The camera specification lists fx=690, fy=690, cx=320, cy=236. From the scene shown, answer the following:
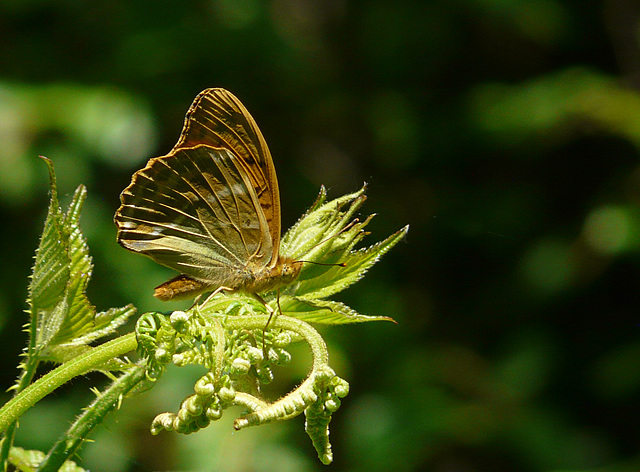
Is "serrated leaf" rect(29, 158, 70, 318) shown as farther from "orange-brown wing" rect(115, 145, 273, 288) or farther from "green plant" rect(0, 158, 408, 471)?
"orange-brown wing" rect(115, 145, 273, 288)

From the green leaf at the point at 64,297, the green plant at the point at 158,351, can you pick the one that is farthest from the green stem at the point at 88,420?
the green leaf at the point at 64,297

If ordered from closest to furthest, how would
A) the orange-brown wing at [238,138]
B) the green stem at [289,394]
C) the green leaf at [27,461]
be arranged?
the green stem at [289,394] → the green leaf at [27,461] → the orange-brown wing at [238,138]

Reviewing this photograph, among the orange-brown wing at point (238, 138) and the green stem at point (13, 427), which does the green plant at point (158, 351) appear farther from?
the orange-brown wing at point (238, 138)

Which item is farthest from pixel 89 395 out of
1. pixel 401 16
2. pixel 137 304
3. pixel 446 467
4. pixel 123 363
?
pixel 401 16

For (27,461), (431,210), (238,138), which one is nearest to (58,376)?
(27,461)

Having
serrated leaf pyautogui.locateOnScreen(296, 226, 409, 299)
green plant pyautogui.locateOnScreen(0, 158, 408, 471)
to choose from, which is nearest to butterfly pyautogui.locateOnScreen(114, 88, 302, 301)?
serrated leaf pyautogui.locateOnScreen(296, 226, 409, 299)

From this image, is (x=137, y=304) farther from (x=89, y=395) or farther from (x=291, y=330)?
(x=291, y=330)

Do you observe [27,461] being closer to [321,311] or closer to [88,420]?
[88,420]
